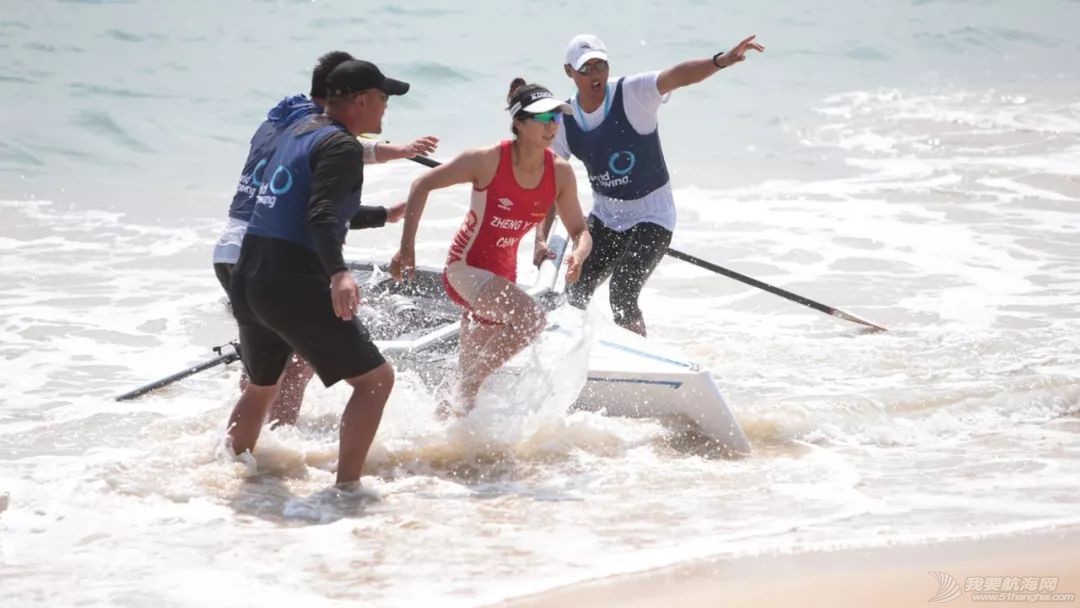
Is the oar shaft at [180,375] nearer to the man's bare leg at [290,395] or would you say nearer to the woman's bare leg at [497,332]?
the man's bare leg at [290,395]

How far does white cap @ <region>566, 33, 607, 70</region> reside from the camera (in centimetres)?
696

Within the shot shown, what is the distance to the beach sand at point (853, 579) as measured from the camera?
4.26 m

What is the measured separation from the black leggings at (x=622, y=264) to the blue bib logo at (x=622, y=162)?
0.30 meters

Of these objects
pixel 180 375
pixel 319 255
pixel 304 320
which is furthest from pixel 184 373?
pixel 319 255

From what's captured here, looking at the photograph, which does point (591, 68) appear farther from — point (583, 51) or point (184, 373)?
point (184, 373)

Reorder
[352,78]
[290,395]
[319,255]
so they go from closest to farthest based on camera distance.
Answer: [319,255], [352,78], [290,395]

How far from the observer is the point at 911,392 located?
7297 millimetres

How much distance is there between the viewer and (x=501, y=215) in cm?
589

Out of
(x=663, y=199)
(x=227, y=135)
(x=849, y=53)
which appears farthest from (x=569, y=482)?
(x=849, y=53)

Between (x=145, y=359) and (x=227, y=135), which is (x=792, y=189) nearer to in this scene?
(x=227, y=135)

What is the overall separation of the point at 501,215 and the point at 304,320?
49.1 inches

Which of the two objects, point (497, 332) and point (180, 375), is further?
point (180, 375)

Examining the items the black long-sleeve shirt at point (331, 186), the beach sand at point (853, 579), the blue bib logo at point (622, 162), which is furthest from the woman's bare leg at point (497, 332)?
the beach sand at point (853, 579)

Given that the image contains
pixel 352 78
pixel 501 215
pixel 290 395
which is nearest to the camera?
pixel 352 78
